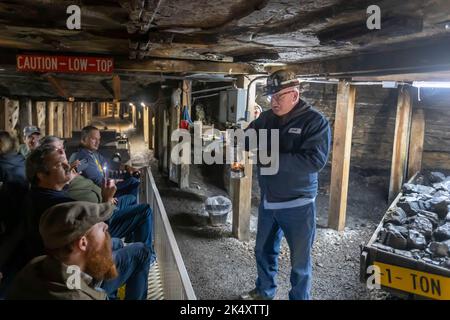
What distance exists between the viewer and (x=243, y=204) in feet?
19.6

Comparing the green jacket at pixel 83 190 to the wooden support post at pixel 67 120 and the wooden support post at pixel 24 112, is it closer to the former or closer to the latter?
the wooden support post at pixel 24 112

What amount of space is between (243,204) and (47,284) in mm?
4451

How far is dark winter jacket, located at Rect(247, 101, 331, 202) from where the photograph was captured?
310 centimetres

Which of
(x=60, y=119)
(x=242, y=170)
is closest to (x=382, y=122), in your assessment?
(x=242, y=170)

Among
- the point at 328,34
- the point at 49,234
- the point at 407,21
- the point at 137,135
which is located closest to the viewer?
the point at 49,234

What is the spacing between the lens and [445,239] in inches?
160

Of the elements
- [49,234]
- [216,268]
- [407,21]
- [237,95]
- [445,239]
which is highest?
[407,21]

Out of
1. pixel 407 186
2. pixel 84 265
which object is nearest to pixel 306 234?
pixel 84 265

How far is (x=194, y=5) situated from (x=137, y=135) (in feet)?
58.1

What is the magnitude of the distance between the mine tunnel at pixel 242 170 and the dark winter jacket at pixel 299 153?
0.04ft

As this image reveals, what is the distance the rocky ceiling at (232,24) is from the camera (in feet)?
7.27

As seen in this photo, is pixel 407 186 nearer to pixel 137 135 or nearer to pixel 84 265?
pixel 84 265

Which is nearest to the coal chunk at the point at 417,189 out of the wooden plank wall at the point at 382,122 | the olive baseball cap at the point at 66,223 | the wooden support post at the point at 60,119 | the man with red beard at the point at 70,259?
the wooden plank wall at the point at 382,122

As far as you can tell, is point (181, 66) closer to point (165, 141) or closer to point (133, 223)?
point (133, 223)
